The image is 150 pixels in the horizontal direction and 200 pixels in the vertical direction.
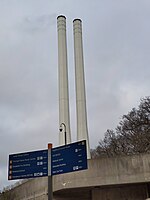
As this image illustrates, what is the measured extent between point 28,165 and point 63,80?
2901 cm

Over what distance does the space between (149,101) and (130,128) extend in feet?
14.1

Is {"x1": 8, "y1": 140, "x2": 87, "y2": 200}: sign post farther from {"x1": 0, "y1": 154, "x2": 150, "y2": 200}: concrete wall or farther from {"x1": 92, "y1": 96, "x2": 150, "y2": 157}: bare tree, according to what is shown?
{"x1": 92, "y1": 96, "x2": 150, "y2": 157}: bare tree

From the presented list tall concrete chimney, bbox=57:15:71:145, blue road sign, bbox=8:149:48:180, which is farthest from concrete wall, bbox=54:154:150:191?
tall concrete chimney, bbox=57:15:71:145

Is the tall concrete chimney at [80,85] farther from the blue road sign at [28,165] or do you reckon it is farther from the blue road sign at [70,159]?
the blue road sign at [70,159]

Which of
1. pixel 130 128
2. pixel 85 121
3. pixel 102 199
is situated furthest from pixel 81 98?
pixel 102 199

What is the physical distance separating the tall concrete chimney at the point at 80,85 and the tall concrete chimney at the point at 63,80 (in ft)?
4.45

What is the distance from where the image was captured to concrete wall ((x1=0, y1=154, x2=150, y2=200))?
22225mm

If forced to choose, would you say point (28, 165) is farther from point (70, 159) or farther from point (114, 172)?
point (114, 172)

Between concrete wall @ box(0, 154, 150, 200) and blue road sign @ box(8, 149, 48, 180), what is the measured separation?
36.5 feet

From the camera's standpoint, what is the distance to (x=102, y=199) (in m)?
25.2

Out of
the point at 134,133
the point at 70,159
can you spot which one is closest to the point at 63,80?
the point at 134,133

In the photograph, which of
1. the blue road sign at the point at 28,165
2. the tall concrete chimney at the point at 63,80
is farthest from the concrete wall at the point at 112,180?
the tall concrete chimney at the point at 63,80

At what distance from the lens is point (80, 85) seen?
40844 millimetres

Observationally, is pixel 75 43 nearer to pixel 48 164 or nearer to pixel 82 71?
pixel 82 71
